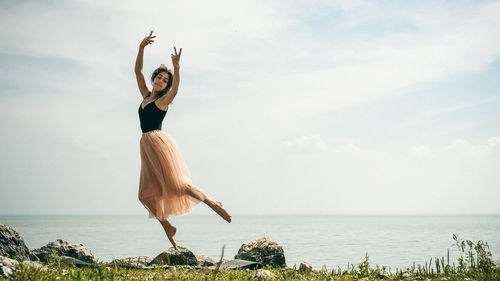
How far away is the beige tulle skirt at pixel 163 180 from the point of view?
6711 millimetres

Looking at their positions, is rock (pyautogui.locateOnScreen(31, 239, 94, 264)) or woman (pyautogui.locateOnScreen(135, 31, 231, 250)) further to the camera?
rock (pyautogui.locateOnScreen(31, 239, 94, 264))

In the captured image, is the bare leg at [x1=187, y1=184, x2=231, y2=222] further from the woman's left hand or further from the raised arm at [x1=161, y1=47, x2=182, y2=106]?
the woman's left hand

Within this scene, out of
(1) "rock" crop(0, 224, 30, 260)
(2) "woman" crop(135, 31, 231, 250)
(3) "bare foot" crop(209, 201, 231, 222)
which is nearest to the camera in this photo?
(3) "bare foot" crop(209, 201, 231, 222)

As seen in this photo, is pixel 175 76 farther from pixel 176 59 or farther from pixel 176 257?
pixel 176 257

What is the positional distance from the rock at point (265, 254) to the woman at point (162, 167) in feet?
6.59

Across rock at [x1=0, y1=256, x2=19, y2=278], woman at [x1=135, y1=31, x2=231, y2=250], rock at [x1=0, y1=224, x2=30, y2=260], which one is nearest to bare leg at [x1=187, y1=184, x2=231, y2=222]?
woman at [x1=135, y1=31, x2=231, y2=250]

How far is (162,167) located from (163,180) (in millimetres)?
203

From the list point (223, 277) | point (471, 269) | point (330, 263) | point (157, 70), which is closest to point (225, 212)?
point (223, 277)

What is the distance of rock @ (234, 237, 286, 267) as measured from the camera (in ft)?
27.1

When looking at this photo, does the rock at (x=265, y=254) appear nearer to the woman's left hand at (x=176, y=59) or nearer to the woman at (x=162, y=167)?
the woman at (x=162, y=167)

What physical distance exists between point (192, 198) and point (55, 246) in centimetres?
349

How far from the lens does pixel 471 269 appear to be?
610 centimetres

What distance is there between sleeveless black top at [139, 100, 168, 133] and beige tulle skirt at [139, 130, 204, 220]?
0.10m

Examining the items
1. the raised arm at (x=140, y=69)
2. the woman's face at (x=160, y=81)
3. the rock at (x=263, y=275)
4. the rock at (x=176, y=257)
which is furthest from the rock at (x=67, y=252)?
the rock at (x=263, y=275)
